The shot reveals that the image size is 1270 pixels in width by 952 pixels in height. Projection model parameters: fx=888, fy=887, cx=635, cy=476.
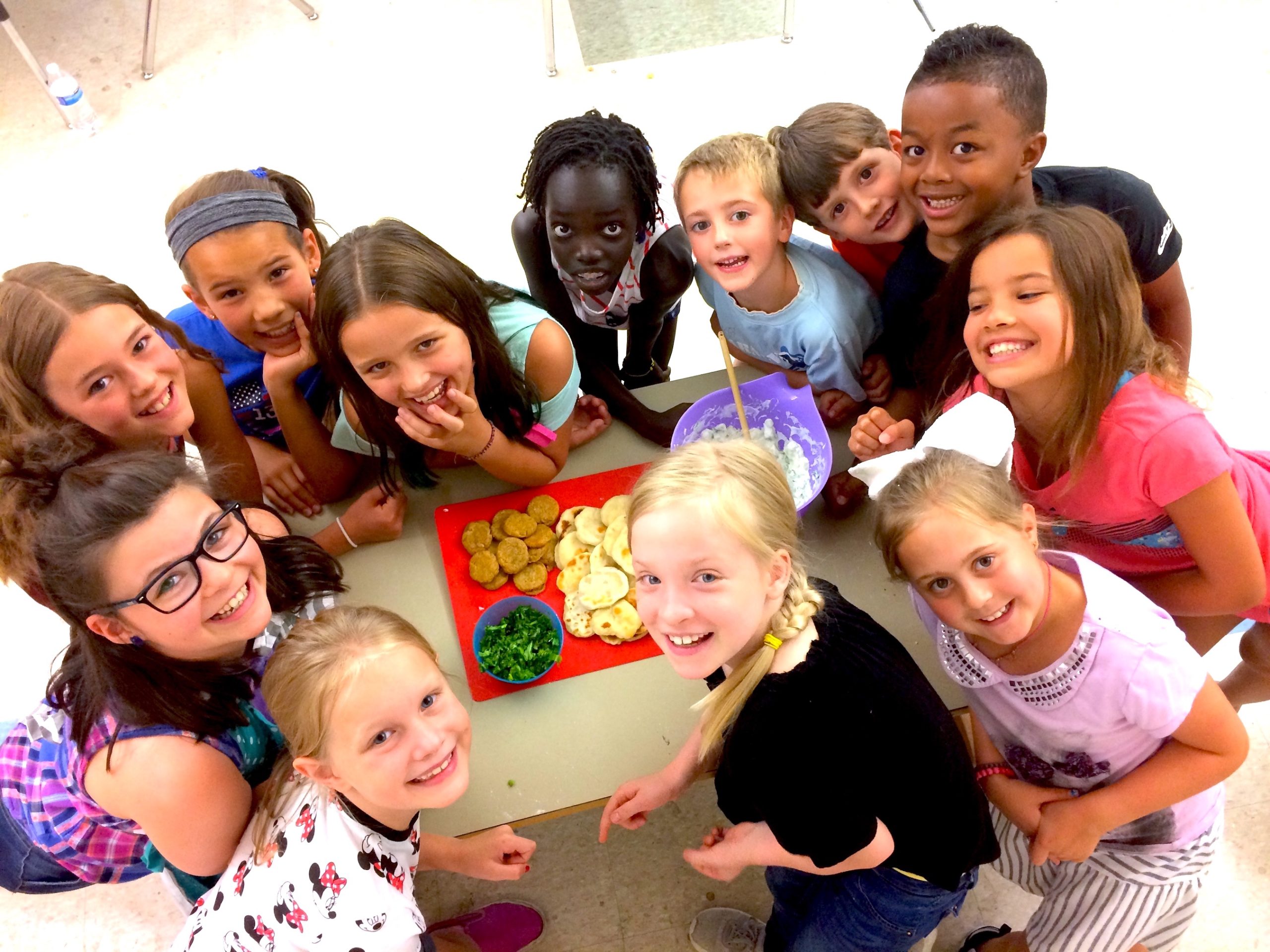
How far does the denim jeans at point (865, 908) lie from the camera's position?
137 centimetres

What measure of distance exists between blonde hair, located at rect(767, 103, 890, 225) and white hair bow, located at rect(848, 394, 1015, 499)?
1.77 ft

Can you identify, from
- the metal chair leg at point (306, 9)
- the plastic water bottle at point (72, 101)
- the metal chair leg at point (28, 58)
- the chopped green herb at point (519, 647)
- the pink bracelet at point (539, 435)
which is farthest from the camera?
the metal chair leg at point (306, 9)

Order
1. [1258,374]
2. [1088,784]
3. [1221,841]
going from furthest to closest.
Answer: [1258,374] → [1221,841] → [1088,784]

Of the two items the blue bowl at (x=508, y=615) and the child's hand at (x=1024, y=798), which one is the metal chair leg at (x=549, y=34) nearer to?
the blue bowl at (x=508, y=615)

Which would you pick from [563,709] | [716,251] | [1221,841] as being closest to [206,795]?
[563,709]

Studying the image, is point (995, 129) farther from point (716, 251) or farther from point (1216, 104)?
point (1216, 104)

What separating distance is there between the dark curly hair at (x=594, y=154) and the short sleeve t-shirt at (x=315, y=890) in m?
1.14

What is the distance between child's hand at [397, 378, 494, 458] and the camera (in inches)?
60.0

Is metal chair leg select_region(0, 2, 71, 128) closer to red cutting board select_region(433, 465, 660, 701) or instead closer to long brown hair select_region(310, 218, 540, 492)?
long brown hair select_region(310, 218, 540, 492)

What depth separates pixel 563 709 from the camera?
4.83 feet

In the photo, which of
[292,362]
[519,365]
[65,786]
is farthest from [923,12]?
[65,786]

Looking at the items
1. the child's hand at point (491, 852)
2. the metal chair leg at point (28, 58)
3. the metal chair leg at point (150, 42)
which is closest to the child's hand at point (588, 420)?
the child's hand at point (491, 852)

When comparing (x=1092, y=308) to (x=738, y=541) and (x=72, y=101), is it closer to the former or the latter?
(x=738, y=541)

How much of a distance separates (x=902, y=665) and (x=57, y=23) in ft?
13.3
